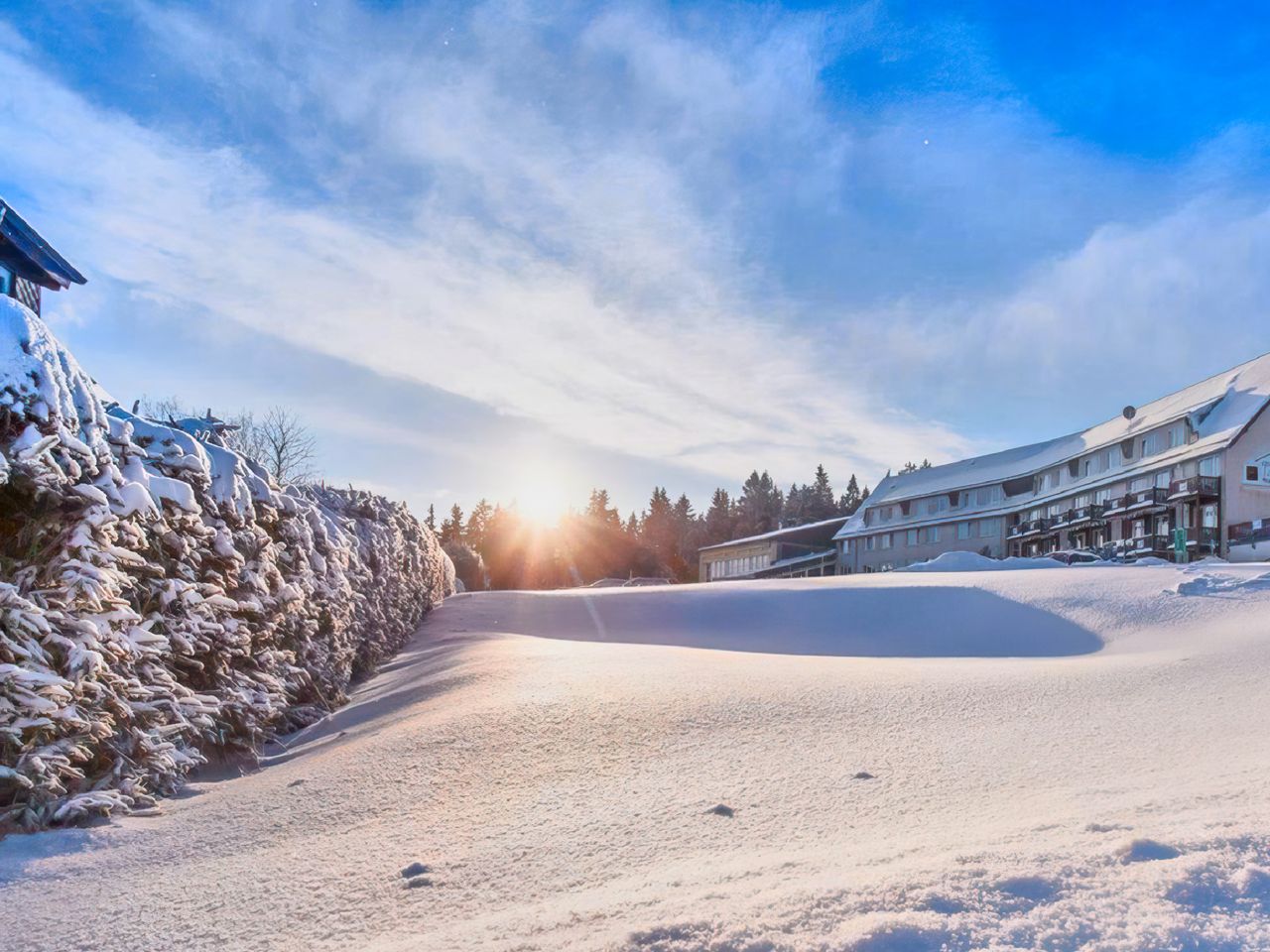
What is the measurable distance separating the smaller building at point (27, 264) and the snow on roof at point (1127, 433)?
35227 millimetres

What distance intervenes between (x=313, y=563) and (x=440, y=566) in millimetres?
14101

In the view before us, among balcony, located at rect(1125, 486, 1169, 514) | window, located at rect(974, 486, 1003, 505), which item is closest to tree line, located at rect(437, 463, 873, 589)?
window, located at rect(974, 486, 1003, 505)

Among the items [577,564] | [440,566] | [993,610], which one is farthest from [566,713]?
[577,564]

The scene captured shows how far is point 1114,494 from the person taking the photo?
37.5m

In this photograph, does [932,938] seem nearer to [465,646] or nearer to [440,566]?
[465,646]

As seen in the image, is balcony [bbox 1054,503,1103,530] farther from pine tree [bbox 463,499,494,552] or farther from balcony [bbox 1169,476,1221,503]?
pine tree [bbox 463,499,494,552]

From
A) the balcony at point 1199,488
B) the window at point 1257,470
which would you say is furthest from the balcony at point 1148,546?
the window at point 1257,470

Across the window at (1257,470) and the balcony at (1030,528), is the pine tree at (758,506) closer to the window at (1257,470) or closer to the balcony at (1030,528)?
the balcony at (1030,528)

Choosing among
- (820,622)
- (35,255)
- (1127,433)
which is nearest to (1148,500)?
(1127,433)

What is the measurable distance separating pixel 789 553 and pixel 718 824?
53.2 m

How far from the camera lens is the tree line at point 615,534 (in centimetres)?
6025

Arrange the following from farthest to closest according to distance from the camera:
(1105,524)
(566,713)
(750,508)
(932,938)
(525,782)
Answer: (750,508)
(1105,524)
(566,713)
(525,782)
(932,938)

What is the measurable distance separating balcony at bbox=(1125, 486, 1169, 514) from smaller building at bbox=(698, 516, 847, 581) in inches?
860

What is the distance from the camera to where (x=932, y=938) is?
2.19 meters
